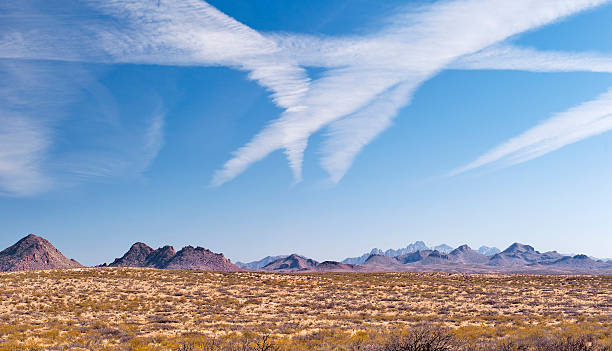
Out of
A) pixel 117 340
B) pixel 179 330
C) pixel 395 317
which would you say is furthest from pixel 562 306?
pixel 117 340

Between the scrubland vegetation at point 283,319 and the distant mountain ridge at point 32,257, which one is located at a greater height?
the distant mountain ridge at point 32,257

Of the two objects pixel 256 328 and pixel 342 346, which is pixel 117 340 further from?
pixel 342 346

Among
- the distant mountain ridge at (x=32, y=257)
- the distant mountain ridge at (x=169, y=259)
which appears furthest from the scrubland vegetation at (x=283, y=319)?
the distant mountain ridge at (x=169, y=259)

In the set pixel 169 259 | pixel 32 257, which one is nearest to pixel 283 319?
pixel 32 257

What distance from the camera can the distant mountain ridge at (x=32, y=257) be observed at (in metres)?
136

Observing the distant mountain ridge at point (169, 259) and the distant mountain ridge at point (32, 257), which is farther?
the distant mountain ridge at point (169, 259)

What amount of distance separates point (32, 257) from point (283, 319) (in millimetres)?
146919

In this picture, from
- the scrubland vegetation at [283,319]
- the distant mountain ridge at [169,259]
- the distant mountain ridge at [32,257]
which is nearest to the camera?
the scrubland vegetation at [283,319]

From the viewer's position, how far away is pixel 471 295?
147 ft

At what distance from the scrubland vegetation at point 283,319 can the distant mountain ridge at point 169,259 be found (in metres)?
140

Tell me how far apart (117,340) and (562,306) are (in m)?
35.1

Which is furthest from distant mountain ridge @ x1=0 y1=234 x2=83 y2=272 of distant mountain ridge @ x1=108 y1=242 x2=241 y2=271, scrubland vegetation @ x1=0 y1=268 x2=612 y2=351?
scrubland vegetation @ x1=0 y1=268 x2=612 y2=351

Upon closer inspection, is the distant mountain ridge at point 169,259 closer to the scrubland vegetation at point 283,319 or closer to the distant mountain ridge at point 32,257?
the distant mountain ridge at point 32,257

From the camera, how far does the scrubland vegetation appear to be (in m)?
18.0
